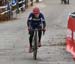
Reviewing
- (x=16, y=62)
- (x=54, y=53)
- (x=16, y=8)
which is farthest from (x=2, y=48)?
(x=16, y=8)

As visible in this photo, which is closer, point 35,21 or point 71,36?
point 35,21

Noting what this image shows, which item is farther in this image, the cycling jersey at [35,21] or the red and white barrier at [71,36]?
the red and white barrier at [71,36]

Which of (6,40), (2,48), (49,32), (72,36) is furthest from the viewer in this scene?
(49,32)

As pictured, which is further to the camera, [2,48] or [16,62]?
[2,48]

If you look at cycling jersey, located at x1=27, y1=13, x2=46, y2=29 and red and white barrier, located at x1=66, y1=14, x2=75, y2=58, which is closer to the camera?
cycling jersey, located at x1=27, y1=13, x2=46, y2=29

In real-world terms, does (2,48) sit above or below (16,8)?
above

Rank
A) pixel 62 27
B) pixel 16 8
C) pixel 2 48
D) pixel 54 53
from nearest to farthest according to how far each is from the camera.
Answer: pixel 54 53 < pixel 2 48 < pixel 62 27 < pixel 16 8

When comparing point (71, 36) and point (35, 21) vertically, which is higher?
point (35, 21)

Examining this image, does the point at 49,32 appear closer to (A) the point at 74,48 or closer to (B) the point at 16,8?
(A) the point at 74,48

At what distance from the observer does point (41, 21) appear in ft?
42.2

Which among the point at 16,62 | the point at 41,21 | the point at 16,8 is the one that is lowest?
the point at 16,8

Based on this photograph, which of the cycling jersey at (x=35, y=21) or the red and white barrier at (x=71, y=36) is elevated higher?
the cycling jersey at (x=35, y=21)

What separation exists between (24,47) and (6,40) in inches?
97.7

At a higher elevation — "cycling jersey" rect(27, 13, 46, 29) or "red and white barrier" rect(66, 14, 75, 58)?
"cycling jersey" rect(27, 13, 46, 29)
